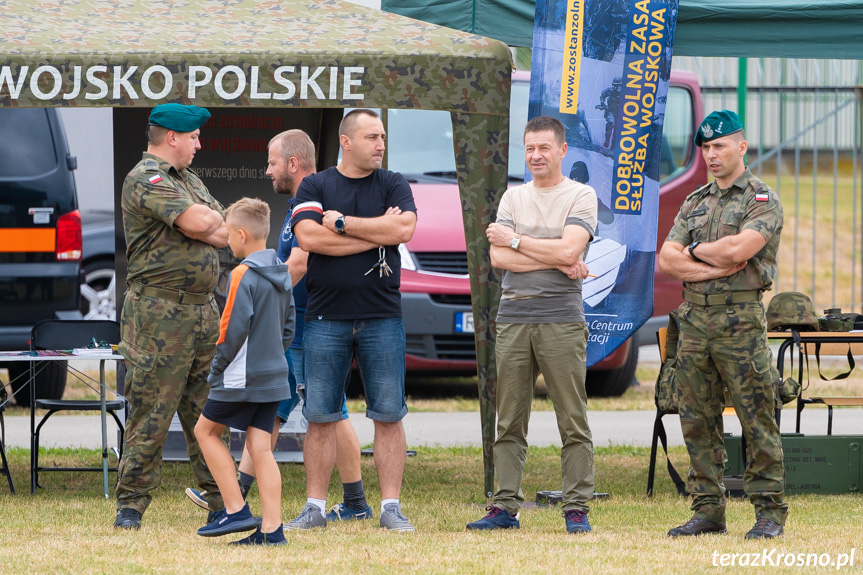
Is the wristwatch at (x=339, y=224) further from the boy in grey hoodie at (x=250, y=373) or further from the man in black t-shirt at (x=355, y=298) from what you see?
the boy in grey hoodie at (x=250, y=373)

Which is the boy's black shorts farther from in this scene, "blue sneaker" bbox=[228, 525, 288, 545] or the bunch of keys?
the bunch of keys

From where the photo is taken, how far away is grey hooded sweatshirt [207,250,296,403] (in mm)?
4738

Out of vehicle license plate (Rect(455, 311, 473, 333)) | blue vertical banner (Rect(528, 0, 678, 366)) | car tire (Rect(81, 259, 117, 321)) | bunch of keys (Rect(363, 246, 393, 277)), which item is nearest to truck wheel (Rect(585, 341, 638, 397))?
vehicle license plate (Rect(455, 311, 473, 333))

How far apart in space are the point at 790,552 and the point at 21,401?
6977 mm

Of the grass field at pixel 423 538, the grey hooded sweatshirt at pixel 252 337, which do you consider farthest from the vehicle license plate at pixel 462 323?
the grey hooded sweatshirt at pixel 252 337

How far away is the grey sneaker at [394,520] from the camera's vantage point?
5.27 m

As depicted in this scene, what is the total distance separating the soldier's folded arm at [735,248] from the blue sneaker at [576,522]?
4.01 feet

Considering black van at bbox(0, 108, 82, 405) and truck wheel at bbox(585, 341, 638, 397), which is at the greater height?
black van at bbox(0, 108, 82, 405)

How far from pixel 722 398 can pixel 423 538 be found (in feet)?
4.68

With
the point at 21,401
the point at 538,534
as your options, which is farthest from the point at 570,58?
the point at 21,401

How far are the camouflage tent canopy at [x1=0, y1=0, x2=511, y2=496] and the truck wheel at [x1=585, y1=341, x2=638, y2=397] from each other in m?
4.55

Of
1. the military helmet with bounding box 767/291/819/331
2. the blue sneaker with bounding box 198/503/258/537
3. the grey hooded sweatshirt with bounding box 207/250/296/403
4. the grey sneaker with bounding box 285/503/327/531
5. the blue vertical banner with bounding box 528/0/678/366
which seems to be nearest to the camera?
the grey hooded sweatshirt with bounding box 207/250/296/403

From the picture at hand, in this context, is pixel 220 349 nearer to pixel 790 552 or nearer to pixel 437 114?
pixel 790 552

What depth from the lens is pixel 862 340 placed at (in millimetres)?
6328
